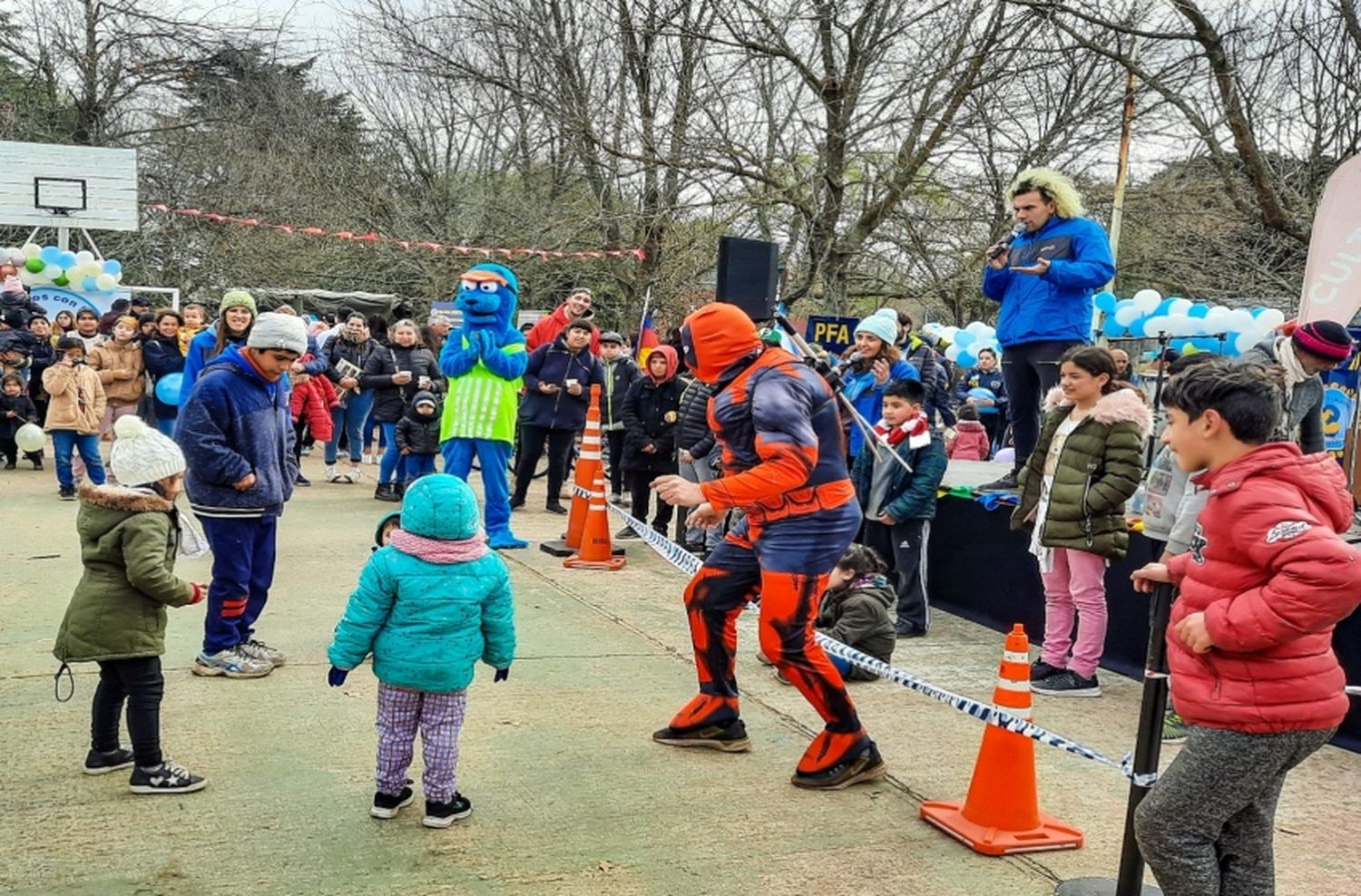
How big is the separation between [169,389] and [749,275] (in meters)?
5.55

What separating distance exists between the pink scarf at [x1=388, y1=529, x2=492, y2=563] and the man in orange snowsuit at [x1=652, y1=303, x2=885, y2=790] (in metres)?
0.82

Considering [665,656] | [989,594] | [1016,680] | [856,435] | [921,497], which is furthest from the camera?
[856,435]

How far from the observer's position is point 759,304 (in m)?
9.40

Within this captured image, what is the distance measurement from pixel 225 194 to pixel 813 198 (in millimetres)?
14721

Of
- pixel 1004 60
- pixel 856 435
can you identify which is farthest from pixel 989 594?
pixel 1004 60

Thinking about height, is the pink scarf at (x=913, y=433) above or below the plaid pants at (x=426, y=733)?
above

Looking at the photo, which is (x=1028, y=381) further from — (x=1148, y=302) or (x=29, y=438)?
(x=29, y=438)

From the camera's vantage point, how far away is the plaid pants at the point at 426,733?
3916 mm

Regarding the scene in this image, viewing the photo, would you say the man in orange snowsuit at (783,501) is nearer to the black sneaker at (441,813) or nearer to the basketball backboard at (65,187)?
the black sneaker at (441,813)

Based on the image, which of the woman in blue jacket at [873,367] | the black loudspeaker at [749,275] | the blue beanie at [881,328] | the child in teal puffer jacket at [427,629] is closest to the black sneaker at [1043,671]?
the woman in blue jacket at [873,367]

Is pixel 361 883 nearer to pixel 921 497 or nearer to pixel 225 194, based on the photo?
pixel 921 497

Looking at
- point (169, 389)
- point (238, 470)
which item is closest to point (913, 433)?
point (238, 470)

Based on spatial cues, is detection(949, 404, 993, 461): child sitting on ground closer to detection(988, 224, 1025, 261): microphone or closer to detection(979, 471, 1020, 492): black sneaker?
detection(979, 471, 1020, 492): black sneaker

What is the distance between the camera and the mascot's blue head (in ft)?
28.2
